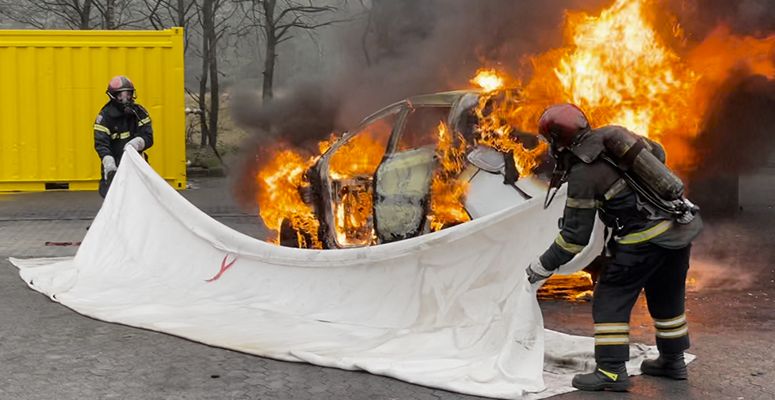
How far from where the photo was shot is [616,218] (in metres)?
5.02

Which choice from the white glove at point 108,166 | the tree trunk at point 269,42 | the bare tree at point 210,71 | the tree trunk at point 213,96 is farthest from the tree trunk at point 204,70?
the white glove at point 108,166

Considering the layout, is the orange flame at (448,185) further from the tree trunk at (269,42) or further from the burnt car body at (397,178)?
the tree trunk at (269,42)

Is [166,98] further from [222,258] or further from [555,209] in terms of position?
[555,209]

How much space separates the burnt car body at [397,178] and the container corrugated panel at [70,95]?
22.4ft

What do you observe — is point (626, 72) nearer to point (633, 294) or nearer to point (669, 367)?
point (633, 294)

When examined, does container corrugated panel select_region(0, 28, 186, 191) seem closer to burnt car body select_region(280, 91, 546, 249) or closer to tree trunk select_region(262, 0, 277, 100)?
tree trunk select_region(262, 0, 277, 100)

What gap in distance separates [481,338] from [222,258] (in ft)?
8.26

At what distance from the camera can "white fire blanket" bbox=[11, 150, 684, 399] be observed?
5.14m

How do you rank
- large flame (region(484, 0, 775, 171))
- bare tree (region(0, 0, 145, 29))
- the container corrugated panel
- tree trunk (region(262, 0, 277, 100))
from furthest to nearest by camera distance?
bare tree (region(0, 0, 145, 29)) → tree trunk (region(262, 0, 277, 100)) → the container corrugated panel → large flame (region(484, 0, 775, 171))

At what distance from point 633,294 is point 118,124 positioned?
21.7ft

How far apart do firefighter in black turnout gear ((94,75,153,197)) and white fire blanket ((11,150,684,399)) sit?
89.7 inches

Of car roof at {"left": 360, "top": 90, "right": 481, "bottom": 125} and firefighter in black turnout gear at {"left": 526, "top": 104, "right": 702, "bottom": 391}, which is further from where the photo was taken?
car roof at {"left": 360, "top": 90, "right": 481, "bottom": 125}

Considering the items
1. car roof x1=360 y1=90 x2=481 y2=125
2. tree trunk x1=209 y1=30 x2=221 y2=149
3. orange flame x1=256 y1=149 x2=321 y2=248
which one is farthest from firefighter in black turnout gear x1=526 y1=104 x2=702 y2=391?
tree trunk x1=209 y1=30 x2=221 y2=149

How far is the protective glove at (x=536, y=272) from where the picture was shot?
497 cm
